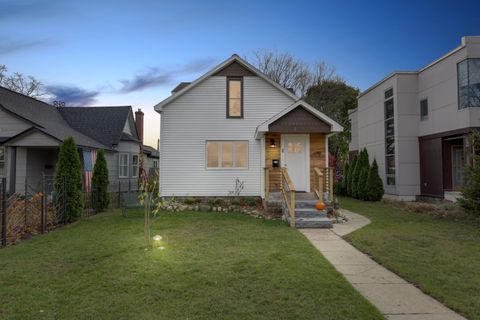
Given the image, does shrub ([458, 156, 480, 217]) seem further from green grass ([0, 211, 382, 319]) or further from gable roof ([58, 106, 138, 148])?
gable roof ([58, 106, 138, 148])

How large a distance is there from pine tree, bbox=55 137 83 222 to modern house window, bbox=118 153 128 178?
411 inches

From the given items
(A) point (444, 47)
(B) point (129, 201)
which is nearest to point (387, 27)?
(A) point (444, 47)

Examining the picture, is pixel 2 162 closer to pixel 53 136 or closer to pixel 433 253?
pixel 53 136

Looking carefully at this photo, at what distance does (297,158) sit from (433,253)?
24.4ft

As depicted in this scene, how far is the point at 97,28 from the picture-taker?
14.0 meters

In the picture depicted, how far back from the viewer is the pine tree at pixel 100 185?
12906mm

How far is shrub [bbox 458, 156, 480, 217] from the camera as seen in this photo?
32.5 ft

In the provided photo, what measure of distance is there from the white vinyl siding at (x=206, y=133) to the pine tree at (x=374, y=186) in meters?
6.39

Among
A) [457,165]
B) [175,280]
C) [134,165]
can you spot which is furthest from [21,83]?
[457,165]

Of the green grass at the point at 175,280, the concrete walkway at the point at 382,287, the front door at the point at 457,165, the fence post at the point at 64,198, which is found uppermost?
the front door at the point at 457,165

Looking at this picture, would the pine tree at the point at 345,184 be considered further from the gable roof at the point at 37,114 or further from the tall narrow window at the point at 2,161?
the tall narrow window at the point at 2,161

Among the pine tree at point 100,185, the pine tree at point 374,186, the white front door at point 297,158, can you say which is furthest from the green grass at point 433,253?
the pine tree at point 100,185

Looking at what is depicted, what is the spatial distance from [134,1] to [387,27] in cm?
1214

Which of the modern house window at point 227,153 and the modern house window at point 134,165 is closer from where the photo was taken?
the modern house window at point 227,153
